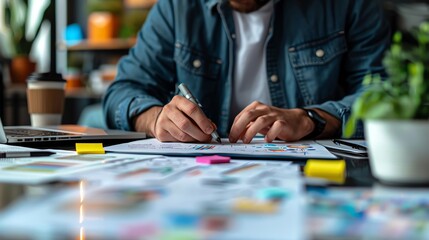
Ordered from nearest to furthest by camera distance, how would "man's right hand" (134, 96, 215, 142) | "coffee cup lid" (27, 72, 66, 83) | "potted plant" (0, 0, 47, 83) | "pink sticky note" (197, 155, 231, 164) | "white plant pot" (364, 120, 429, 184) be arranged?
"white plant pot" (364, 120, 429, 184), "pink sticky note" (197, 155, 231, 164), "man's right hand" (134, 96, 215, 142), "coffee cup lid" (27, 72, 66, 83), "potted plant" (0, 0, 47, 83)

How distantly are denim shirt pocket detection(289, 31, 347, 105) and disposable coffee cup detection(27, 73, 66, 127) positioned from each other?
0.56 m

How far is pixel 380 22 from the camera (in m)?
1.33

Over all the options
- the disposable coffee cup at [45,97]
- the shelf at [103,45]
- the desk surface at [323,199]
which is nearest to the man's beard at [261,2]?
the disposable coffee cup at [45,97]

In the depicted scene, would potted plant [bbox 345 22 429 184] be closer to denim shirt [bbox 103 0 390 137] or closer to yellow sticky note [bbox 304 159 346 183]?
yellow sticky note [bbox 304 159 346 183]

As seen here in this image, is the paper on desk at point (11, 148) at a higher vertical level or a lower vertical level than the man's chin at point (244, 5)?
lower

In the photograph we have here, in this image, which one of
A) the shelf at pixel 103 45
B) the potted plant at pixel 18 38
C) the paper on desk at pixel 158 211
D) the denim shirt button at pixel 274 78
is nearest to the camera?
the paper on desk at pixel 158 211

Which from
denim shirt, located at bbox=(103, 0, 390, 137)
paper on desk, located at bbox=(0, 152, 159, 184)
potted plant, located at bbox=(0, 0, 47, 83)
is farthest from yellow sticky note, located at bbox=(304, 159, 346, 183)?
potted plant, located at bbox=(0, 0, 47, 83)

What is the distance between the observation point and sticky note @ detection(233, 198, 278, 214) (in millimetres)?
375

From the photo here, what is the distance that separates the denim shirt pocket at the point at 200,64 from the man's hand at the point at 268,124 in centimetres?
37

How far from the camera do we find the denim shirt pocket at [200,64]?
4.30ft

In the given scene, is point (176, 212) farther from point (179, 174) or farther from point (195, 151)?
point (195, 151)

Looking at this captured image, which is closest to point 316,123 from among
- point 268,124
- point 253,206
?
point 268,124

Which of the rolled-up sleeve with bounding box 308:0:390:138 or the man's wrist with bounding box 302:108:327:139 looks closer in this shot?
the man's wrist with bounding box 302:108:327:139

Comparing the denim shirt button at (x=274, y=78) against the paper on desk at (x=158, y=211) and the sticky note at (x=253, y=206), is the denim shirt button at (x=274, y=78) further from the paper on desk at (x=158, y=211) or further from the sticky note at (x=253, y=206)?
the sticky note at (x=253, y=206)
